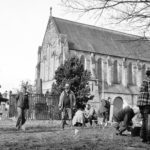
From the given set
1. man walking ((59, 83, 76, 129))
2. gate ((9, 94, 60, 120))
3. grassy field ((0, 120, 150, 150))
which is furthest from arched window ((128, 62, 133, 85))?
grassy field ((0, 120, 150, 150))

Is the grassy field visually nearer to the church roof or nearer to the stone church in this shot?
the stone church

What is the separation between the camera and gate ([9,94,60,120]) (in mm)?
22172

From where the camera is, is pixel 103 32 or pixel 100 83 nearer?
pixel 100 83

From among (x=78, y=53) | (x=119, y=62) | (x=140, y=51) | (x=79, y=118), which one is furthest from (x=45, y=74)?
(x=140, y=51)

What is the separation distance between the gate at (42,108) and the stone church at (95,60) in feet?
69.8

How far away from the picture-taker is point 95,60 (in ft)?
159

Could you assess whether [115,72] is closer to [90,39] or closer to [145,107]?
[90,39]

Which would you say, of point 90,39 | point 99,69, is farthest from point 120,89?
point 90,39

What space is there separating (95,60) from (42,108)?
27.2 meters

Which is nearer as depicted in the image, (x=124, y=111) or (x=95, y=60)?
(x=124, y=111)

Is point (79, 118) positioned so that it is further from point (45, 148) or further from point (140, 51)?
point (45, 148)

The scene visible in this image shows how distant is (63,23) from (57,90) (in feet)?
75.5

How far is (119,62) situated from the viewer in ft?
172

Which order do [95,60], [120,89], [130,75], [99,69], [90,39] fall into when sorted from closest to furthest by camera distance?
1. [95,60]
2. [99,69]
3. [120,89]
4. [90,39]
5. [130,75]
